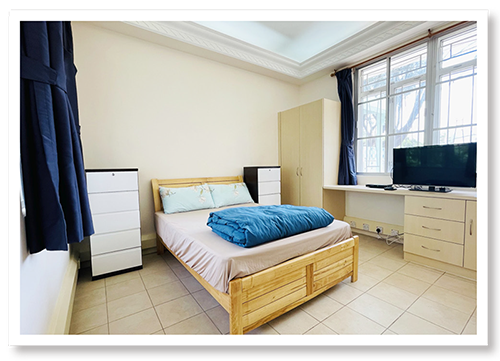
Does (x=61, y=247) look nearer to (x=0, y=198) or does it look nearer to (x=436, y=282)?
(x=0, y=198)

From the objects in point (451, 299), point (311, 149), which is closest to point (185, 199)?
point (311, 149)

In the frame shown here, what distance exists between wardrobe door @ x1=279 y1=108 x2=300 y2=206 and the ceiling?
0.73 meters

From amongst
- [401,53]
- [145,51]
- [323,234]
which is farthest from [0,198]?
[401,53]

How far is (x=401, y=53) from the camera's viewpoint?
2.96 meters

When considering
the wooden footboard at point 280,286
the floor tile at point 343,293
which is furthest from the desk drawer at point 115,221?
the floor tile at point 343,293

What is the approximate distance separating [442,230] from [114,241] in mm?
3188

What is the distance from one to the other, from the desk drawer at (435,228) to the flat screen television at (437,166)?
37 cm

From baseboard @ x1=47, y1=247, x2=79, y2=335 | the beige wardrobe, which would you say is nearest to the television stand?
the beige wardrobe

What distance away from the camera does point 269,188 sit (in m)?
3.44

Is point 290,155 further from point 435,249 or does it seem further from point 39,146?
point 39,146

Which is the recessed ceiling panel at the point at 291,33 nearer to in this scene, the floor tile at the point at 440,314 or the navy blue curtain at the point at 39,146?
the navy blue curtain at the point at 39,146

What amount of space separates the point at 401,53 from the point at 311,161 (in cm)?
180

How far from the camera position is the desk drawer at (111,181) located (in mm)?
2088

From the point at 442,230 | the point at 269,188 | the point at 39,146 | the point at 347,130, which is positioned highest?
the point at 347,130
